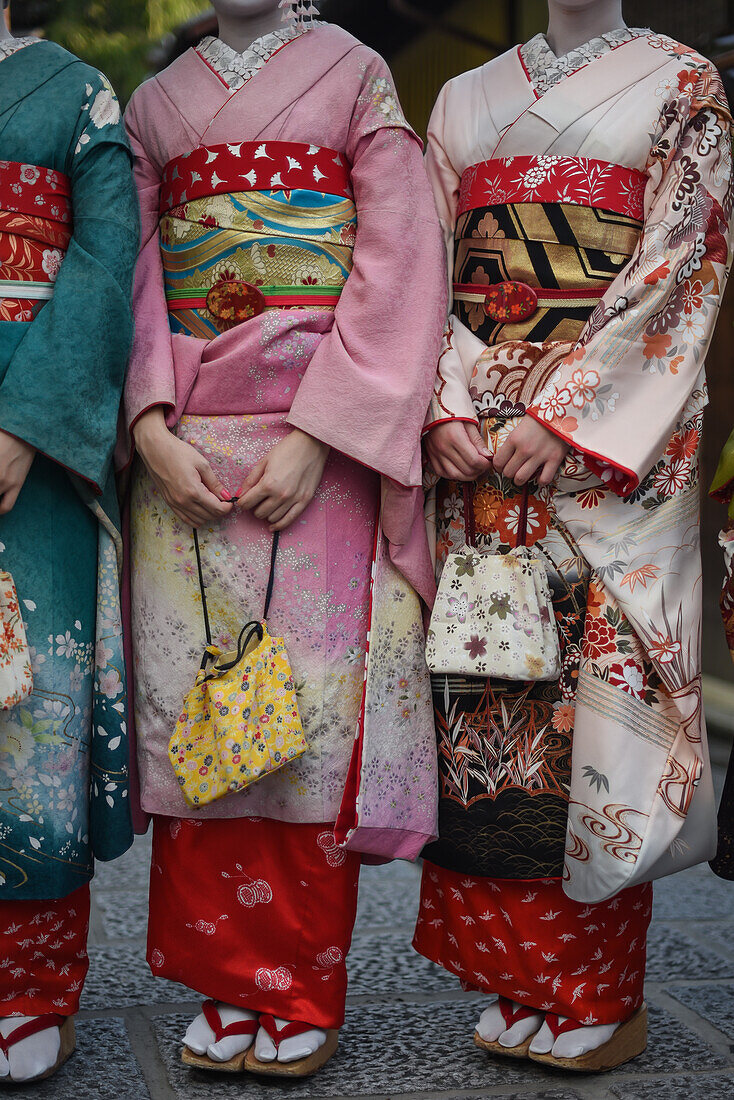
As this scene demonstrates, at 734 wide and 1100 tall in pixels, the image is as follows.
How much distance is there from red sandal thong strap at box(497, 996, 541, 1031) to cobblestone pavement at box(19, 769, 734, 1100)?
A: 8 centimetres

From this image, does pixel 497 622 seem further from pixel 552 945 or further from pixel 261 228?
pixel 261 228

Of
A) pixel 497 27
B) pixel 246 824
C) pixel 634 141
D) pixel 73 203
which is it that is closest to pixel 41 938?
pixel 246 824

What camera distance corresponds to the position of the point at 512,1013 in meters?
2.14

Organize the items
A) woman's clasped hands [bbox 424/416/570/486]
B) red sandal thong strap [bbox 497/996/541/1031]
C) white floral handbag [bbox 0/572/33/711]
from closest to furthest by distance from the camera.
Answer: white floral handbag [bbox 0/572/33/711] < woman's clasped hands [bbox 424/416/570/486] < red sandal thong strap [bbox 497/996/541/1031]

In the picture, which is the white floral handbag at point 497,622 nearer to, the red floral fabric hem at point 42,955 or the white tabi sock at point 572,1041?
the white tabi sock at point 572,1041

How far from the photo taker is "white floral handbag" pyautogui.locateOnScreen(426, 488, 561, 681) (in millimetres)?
2006

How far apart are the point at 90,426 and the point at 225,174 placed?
0.51m

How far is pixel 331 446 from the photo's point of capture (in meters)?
2.03

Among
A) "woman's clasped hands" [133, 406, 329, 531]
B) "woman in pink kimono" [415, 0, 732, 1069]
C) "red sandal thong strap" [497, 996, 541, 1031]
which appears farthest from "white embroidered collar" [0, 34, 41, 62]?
"red sandal thong strap" [497, 996, 541, 1031]

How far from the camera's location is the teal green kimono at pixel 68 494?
1966 millimetres

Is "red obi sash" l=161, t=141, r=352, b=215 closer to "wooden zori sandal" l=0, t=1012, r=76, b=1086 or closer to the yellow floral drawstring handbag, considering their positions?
the yellow floral drawstring handbag

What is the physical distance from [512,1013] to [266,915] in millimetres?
494

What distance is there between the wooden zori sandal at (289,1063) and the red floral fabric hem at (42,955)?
13.6 inches

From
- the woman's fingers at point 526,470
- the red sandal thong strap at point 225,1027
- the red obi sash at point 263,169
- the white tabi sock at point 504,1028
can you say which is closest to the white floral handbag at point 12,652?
the red sandal thong strap at point 225,1027
